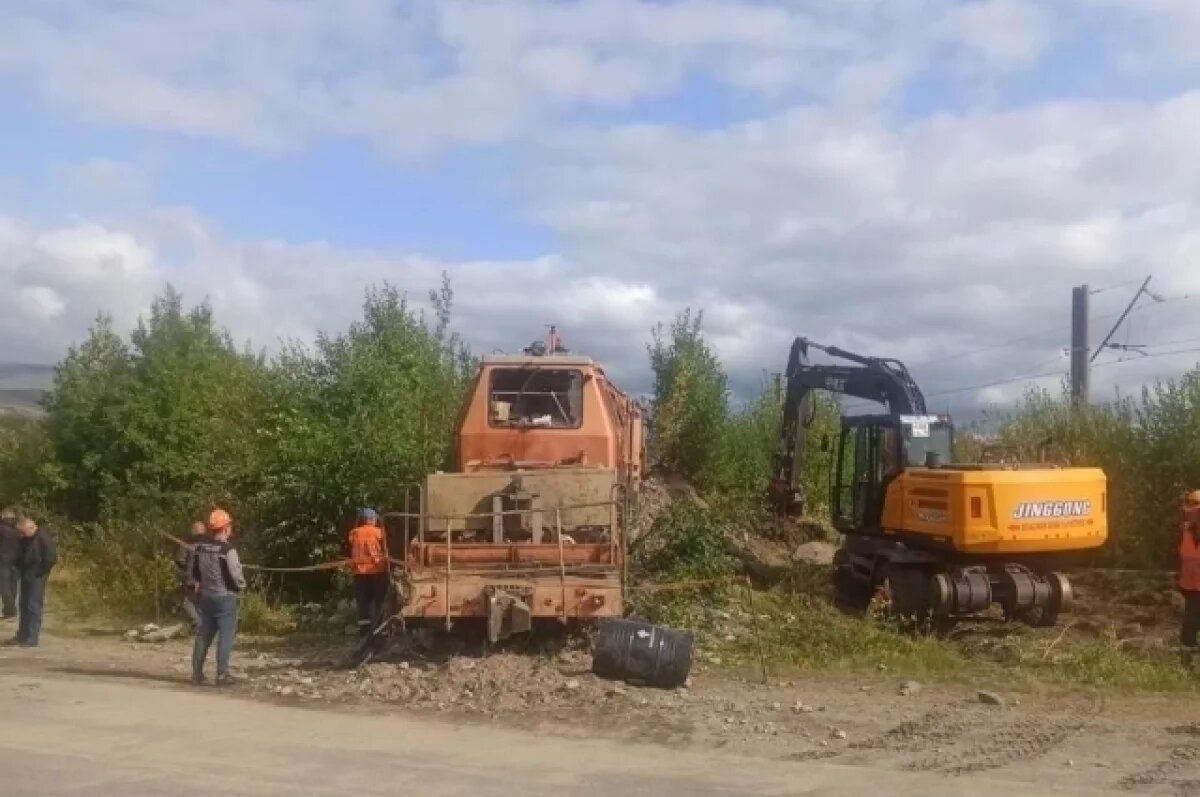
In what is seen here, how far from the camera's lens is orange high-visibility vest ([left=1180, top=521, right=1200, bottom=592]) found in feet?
45.0

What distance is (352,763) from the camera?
28.8ft

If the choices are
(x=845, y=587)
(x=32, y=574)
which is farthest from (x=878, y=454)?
(x=32, y=574)

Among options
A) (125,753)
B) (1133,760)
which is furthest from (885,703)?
(125,753)

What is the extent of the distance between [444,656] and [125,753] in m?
3.78

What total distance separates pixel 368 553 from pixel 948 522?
702 cm

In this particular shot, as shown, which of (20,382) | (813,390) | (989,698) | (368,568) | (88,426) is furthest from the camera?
(20,382)

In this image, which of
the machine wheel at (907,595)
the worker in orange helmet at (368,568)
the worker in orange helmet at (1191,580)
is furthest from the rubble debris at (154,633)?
the worker in orange helmet at (1191,580)

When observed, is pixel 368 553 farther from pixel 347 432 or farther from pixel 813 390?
pixel 813 390

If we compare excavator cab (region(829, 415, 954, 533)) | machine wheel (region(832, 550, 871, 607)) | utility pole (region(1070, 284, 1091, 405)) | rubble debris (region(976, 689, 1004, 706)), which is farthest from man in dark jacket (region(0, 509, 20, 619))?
utility pole (region(1070, 284, 1091, 405))

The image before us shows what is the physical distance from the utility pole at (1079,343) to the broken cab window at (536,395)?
16.9 meters

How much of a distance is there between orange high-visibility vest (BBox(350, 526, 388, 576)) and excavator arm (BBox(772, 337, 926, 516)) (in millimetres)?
8257

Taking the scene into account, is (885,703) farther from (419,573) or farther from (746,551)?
(746,551)

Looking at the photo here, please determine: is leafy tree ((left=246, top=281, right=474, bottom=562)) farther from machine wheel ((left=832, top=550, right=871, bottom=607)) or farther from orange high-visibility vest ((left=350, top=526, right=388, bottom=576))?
machine wheel ((left=832, top=550, right=871, bottom=607))

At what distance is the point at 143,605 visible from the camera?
18.0 meters
